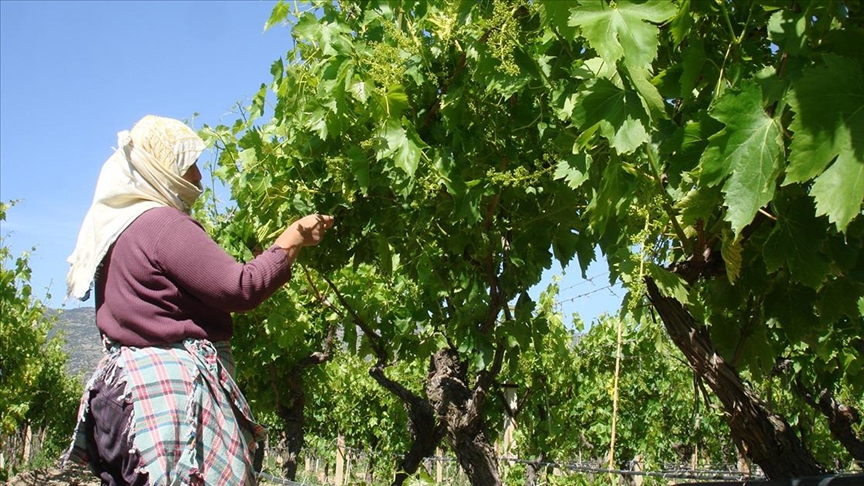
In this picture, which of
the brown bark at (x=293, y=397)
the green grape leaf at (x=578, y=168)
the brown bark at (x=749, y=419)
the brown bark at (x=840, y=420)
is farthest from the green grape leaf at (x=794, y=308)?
the brown bark at (x=293, y=397)

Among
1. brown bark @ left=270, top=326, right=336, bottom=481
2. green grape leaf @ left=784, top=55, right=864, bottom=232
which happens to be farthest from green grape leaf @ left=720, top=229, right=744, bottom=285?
brown bark @ left=270, top=326, right=336, bottom=481

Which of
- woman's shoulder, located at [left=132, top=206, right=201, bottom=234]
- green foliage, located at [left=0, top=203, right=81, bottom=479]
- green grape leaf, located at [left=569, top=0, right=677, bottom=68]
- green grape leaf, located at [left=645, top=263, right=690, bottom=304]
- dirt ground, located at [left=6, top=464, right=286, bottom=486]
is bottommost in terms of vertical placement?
green grape leaf, located at [left=645, top=263, right=690, bottom=304]

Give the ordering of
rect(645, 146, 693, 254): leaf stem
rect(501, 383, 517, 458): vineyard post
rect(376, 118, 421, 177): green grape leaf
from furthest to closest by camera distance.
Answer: rect(501, 383, 517, 458): vineyard post
rect(376, 118, 421, 177): green grape leaf
rect(645, 146, 693, 254): leaf stem

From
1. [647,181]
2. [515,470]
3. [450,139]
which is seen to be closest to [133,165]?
[450,139]

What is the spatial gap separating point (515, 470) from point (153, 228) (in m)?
6.79

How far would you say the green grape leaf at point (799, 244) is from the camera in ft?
4.61

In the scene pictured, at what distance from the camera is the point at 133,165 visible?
2055 mm

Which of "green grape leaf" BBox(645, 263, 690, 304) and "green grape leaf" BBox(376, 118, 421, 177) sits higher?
"green grape leaf" BBox(376, 118, 421, 177)

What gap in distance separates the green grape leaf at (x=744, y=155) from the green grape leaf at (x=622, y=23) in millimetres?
163

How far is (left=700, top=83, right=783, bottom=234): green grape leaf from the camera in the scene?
1104 mm

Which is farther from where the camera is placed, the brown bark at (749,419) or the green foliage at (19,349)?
the green foliage at (19,349)

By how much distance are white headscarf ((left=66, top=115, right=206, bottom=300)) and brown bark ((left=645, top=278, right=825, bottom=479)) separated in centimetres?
131

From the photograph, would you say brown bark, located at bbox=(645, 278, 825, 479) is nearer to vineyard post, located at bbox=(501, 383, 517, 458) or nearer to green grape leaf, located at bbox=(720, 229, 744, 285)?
green grape leaf, located at bbox=(720, 229, 744, 285)

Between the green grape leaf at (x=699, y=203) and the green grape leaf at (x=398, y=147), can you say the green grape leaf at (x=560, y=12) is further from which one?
the green grape leaf at (x=398, y=147)
